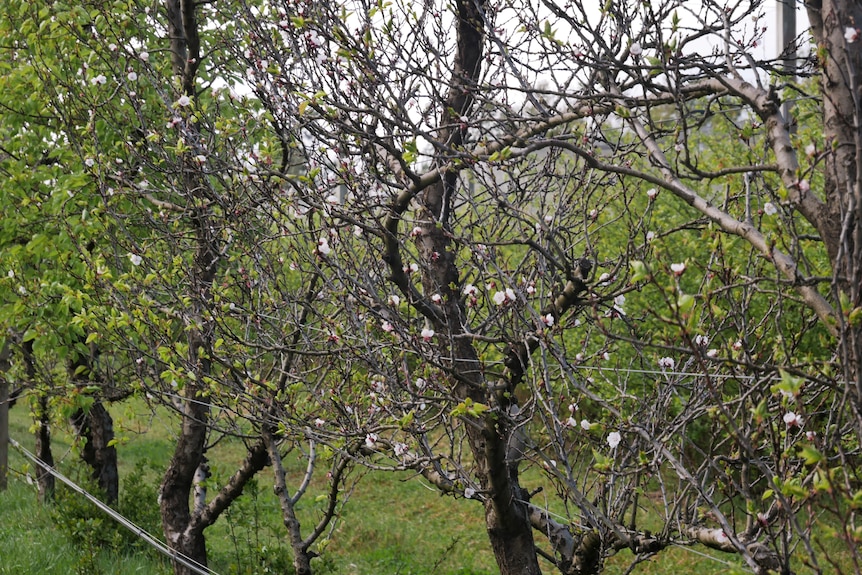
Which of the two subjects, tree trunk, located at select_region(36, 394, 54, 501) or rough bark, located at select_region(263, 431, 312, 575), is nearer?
rough bark, located at select_region(263, 431, 312, 575)

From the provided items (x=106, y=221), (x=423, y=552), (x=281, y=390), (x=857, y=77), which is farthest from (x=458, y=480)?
(x=423, y=552)

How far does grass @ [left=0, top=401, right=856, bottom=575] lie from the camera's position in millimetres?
6875

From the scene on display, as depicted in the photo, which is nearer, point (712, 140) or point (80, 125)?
point (80, 125)

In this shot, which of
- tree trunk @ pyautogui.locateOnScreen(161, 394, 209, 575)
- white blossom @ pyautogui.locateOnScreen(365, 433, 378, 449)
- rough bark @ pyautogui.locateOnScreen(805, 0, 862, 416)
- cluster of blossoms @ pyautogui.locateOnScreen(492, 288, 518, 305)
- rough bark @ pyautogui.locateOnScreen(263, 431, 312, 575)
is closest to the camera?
rough bark @ pyautogui.locateOnScreen(805, 0, 862, 416)

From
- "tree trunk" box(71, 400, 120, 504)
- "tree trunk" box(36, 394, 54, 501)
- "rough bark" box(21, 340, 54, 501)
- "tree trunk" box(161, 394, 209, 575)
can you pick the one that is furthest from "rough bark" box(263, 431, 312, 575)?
"tree trunk" box(36, 394, 54, 501)

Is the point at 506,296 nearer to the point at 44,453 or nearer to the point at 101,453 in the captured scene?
the point at 101,453

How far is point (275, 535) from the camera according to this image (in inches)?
315

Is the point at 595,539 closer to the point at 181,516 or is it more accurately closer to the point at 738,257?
the point at 181,516

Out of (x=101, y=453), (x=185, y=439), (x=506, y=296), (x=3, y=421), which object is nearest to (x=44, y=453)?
(x=3, y=421)

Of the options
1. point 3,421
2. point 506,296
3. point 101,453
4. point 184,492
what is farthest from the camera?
point 3,421

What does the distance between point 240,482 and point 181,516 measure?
1.07m

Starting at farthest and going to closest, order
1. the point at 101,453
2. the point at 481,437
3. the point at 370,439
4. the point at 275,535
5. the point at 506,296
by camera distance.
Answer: the point at 101,453 → the point at 275,535 → the point at 481,437 → the point at 370,439 → the point at 506,296

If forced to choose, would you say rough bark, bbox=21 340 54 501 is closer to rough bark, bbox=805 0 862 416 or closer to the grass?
the grass

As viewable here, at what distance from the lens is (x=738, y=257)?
31.7ft
